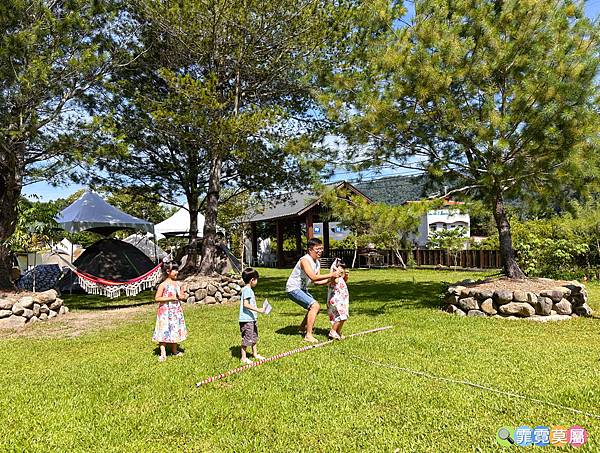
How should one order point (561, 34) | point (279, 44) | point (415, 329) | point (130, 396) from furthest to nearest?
point (279, 44)
point (561, 34)
point (415, 329)
point (130, 396)

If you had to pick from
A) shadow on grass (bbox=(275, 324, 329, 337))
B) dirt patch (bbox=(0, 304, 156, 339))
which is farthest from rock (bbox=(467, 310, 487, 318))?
dirt patch (bbox=(0, 304, 156, 339))

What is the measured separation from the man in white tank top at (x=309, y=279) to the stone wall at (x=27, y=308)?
4.70m

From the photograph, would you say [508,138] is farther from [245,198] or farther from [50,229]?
[245,198]

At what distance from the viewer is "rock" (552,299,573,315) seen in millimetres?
6508

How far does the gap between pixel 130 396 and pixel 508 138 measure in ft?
19.6

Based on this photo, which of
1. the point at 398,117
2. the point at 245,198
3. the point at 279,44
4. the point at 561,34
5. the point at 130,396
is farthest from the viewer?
the point at 245,198

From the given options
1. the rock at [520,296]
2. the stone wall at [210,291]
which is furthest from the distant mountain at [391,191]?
the rock at [520,296]

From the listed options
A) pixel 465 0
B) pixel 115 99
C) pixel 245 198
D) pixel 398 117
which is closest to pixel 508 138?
pixel 398 117

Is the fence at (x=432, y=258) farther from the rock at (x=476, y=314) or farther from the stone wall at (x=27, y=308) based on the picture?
the stone wall at (x=27, y=308)

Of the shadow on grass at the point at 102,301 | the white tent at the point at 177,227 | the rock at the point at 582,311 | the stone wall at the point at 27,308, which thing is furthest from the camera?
the white tent at the point at 177,227

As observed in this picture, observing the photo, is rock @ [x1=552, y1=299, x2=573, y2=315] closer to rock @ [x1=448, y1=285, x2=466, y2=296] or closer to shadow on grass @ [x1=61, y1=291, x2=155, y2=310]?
rock @ [x1=448, y1=285, x2=466, y2=296]

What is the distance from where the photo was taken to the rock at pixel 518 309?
253 inches

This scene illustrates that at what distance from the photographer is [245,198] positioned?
22469 millimetres

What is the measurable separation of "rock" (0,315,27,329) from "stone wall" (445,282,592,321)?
6866 millimetres
